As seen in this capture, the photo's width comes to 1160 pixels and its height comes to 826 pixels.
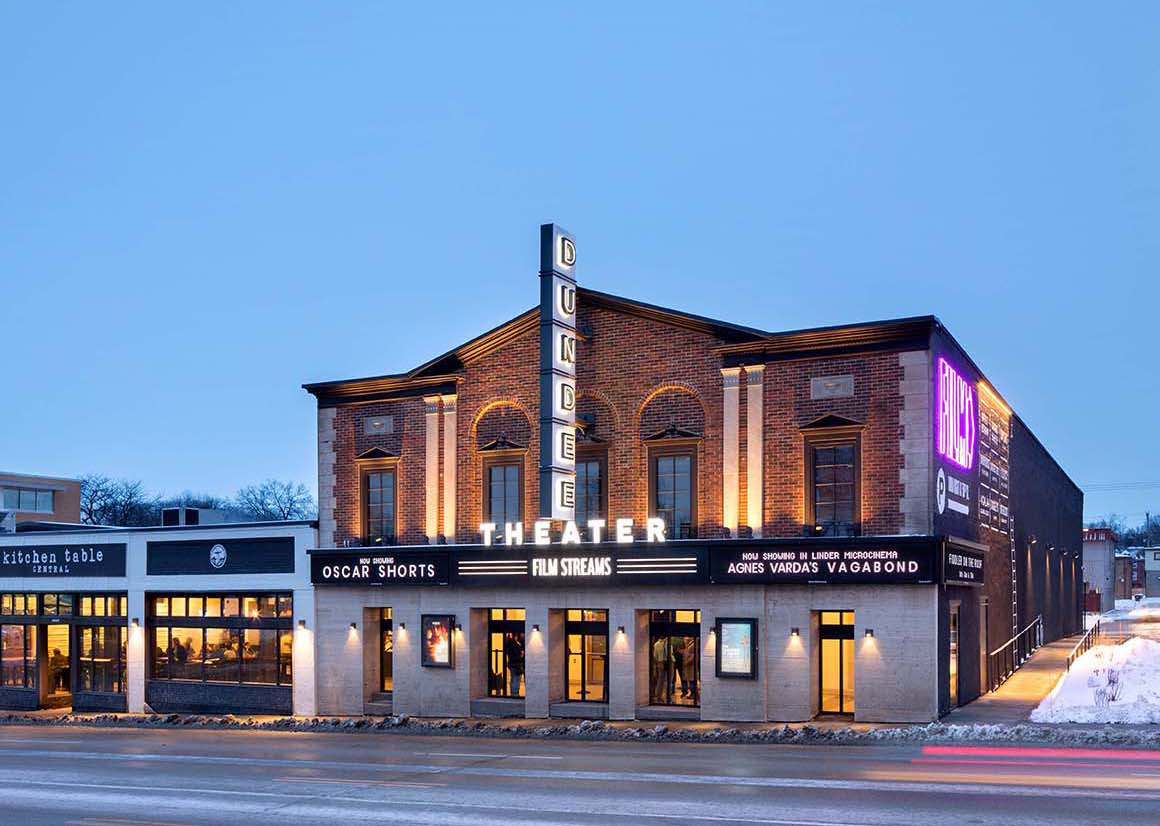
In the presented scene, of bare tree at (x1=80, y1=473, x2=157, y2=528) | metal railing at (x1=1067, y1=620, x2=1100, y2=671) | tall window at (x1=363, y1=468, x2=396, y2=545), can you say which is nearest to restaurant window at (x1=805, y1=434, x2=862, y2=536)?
tall window at (x1=363, y1=468, x2=396, y2=545)

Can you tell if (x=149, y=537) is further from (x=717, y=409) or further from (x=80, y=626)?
(x=717, y=409)

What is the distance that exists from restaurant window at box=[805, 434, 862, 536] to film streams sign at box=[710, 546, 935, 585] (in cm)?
86

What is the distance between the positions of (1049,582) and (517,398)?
33.6 metres

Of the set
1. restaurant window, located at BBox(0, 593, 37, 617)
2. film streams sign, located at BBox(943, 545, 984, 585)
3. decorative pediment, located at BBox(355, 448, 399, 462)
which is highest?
decorative pediment, located at BBox(355, 448, 399, 462)

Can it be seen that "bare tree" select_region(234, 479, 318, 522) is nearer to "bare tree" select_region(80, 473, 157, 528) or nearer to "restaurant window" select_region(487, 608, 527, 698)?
"bare tree" select_region(80, 473, 157, 528)

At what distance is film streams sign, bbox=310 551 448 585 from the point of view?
35781 millimetres

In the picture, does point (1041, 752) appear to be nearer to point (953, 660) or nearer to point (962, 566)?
point (953, 660)

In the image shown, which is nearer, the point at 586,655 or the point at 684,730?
the point at 684,730

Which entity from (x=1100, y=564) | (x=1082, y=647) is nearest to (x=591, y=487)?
(x=1082, y=647)

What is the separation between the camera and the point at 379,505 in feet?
125

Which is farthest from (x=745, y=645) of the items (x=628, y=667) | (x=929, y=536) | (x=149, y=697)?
(x=149, y=697)

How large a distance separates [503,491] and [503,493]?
59 mm

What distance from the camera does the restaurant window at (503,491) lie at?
35.6 m

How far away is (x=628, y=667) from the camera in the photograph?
32938 mm
